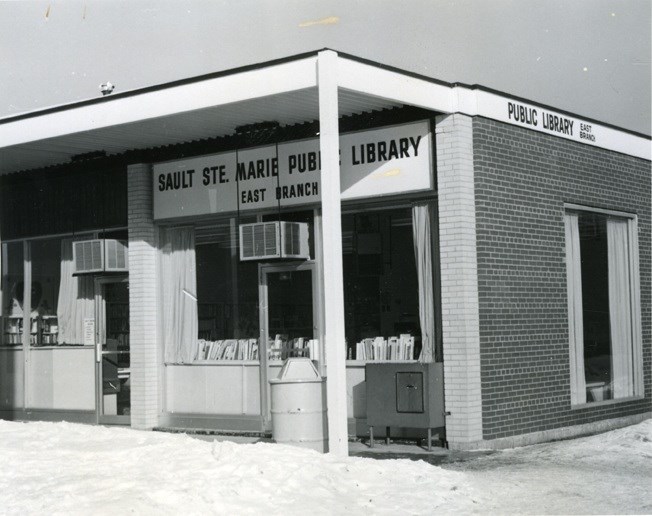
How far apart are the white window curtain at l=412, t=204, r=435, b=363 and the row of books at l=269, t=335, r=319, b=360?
Answer: 69.0 inches

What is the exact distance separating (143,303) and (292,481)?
732cm

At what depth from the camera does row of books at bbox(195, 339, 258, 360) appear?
50.5 ft

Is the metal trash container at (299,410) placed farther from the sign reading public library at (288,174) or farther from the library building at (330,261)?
the sign reading public library at (288,174)

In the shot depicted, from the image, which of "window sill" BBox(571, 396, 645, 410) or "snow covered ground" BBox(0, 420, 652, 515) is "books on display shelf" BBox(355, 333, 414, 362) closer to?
"snow covered ground" BBox(0, 420, 652, 515)

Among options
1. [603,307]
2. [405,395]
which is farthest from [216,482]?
[603,307]

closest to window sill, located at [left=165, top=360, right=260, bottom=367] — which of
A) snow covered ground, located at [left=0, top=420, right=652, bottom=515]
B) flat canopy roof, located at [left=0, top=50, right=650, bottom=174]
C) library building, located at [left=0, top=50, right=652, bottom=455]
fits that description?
library building, located at [left=0, top=50, right=652, bottom=455]

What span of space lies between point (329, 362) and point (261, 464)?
1.49 meters

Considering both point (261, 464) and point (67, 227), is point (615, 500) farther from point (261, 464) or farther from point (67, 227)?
point (67, 227)

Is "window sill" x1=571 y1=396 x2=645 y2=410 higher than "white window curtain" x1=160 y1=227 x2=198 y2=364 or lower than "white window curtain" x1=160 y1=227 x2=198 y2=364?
lower

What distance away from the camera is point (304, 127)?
47.6ft

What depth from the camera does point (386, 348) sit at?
46.1 ft

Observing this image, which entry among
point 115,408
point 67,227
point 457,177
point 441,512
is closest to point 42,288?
point 67,227

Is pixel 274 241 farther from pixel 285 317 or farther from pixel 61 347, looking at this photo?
pixel 61 347

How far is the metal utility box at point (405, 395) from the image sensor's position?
13031mm
